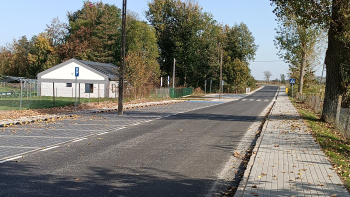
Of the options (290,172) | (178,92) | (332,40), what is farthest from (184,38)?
(290,172)

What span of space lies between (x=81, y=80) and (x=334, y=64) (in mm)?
35051

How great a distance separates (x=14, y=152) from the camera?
906 centimetres

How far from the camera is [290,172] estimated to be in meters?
6.95

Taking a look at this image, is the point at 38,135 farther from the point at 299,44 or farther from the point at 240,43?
the point at 240,43

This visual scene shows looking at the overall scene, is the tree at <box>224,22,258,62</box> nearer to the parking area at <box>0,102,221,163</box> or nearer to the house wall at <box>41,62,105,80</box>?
A: the house wall at <box>41,62,105,80</box>

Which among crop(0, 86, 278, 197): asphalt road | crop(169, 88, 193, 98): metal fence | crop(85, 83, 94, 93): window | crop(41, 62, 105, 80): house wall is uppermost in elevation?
crop(41, 62, 105, 80): house wall

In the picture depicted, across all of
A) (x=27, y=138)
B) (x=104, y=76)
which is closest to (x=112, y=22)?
(x=104, y=76)

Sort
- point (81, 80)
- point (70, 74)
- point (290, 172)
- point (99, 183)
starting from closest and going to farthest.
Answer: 1. point (99, 183)
2. point (290, 172)
3. point (81, 80)
4. point (70, 74)

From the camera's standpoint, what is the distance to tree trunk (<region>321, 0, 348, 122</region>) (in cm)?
1612

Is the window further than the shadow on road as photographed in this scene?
Yes

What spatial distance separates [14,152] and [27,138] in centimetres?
246

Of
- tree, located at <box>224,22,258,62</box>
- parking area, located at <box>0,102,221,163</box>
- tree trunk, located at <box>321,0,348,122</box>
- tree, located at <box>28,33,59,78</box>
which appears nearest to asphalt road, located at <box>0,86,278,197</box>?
parking area, located at <box>0,102,221,163</box>

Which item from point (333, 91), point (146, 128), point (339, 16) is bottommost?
point (146, 128)

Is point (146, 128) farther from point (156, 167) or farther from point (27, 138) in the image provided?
point (156, 167)
